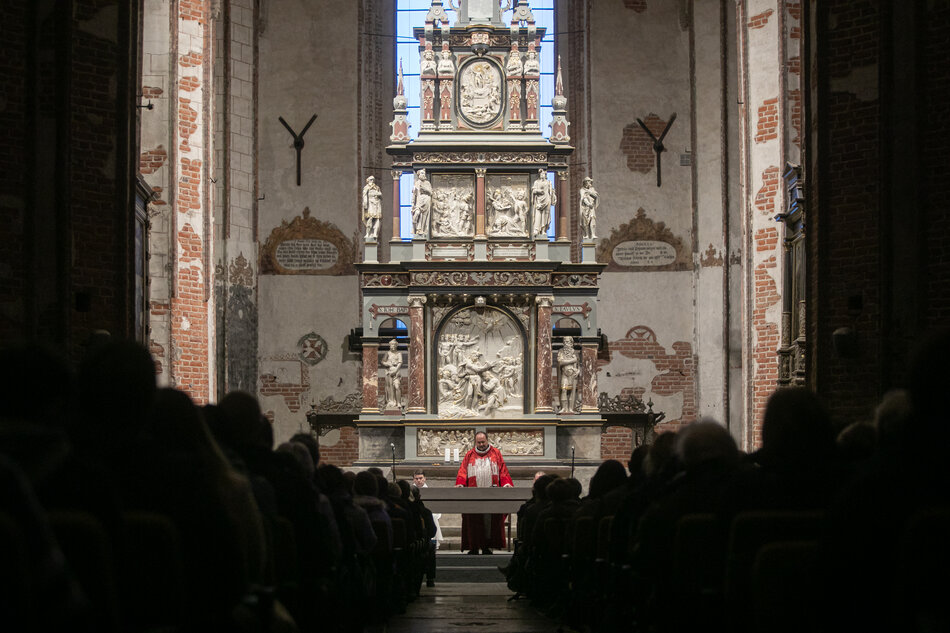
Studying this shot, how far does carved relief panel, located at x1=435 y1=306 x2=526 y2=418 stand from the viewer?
74.9ft

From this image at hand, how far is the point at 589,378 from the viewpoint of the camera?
2305 cm

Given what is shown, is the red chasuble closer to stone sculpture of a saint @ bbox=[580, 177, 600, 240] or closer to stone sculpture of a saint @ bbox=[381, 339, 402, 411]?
stone sculpture of a saint @ bbox=[381, 339, 402, 411]

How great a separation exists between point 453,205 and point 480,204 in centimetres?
53

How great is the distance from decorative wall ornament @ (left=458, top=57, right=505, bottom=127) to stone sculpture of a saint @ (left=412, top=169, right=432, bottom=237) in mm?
1410

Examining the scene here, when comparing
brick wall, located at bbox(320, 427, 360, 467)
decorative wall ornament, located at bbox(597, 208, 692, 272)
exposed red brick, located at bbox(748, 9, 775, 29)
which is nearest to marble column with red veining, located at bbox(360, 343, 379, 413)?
brick wall, located at bbox(320, 427, 360, 467)

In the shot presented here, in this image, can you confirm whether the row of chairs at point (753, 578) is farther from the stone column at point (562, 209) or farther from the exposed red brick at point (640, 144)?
the exposed red brick at point (640, 144)

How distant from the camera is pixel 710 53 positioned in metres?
29.3

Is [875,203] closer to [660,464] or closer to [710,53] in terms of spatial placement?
[660,464]

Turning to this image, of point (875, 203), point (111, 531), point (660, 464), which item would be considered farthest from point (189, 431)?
point (875, 203)

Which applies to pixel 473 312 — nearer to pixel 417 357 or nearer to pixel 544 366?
pixel 417 357

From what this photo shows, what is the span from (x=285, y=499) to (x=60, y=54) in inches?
305

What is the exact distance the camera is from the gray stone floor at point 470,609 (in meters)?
11.0

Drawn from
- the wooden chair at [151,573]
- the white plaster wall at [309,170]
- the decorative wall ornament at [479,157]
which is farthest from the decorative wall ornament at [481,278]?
the wooden chair at [151,573]

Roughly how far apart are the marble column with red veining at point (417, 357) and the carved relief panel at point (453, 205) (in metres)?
1.39
